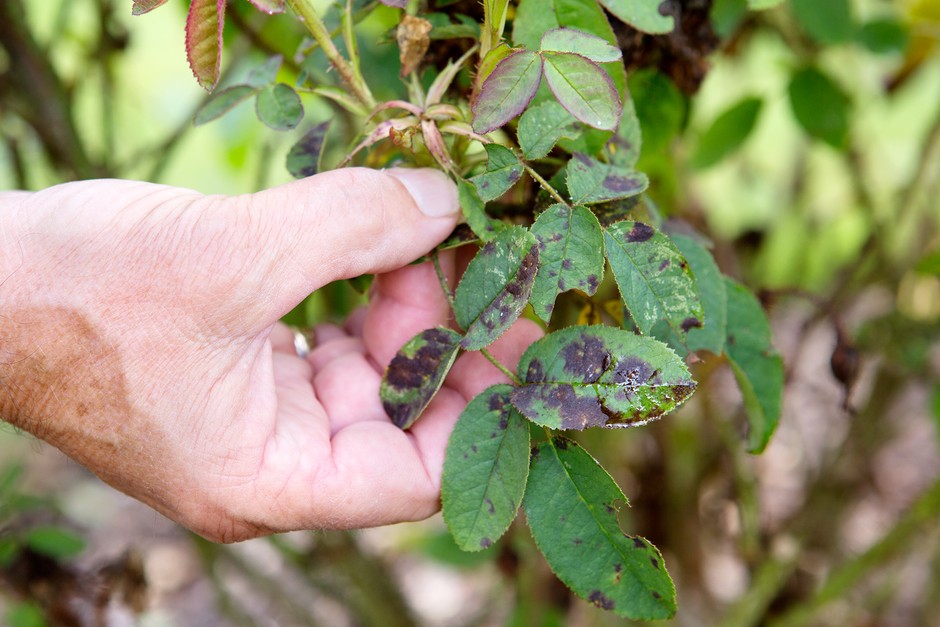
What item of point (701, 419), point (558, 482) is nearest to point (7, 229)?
point (558, 482)

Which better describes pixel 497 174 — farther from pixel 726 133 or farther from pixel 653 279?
pixel 726 133

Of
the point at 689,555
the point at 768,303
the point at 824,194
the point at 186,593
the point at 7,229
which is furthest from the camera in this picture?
the point at 824,194

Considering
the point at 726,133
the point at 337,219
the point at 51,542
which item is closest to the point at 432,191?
the point at 337,219

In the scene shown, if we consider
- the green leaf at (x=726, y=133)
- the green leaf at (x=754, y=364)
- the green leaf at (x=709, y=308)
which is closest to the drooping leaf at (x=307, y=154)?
the green leaf at (x=709, y=308)

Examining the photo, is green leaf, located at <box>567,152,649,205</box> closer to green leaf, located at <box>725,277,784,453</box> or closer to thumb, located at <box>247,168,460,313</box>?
thumb, located at <box>247,168,460,313</box>

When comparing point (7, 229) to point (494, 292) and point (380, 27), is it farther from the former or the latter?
point (380, 27)
